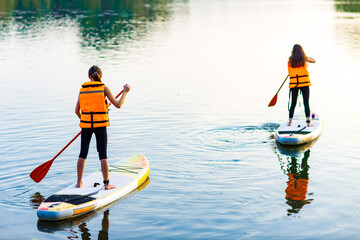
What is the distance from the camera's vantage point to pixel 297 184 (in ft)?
28.6

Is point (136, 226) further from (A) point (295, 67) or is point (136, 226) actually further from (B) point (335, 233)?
(A) point (295, 67)

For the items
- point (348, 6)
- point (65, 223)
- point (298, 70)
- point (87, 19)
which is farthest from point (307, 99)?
point (348, 6)

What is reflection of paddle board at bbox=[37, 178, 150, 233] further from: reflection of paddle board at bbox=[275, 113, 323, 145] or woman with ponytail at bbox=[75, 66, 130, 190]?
reflection of paddle board at bbox=[275, 113, 323, 145]

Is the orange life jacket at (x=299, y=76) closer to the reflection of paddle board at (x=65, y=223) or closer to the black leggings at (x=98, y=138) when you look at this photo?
the black leggings at (x=98, y=138)

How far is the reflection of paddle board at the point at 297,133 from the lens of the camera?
1087 centimetres

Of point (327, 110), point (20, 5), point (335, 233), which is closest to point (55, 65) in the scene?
point (327, 110)

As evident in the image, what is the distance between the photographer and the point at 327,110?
1419cm

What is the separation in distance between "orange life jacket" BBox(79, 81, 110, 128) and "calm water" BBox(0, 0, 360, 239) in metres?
1.26

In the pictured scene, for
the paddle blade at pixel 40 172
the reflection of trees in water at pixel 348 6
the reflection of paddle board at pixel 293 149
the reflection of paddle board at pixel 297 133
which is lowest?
the reflection of paddle board at pixel 293 149

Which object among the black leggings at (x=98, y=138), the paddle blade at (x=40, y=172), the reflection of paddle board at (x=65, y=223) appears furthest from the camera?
the paddle blade at (x=40, y=172)

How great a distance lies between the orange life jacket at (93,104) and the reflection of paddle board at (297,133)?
4.52 m

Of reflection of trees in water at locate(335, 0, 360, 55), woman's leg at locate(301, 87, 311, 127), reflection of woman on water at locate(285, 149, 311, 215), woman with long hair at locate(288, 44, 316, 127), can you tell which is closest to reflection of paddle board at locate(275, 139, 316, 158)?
reflection of woman on water at locate(285, 149, 311, 215)

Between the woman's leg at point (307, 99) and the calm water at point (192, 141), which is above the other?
the woman's leg at point (307, 99)

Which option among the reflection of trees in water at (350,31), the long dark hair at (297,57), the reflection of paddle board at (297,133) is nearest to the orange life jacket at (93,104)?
the reflection of paddle board at (297,133)
